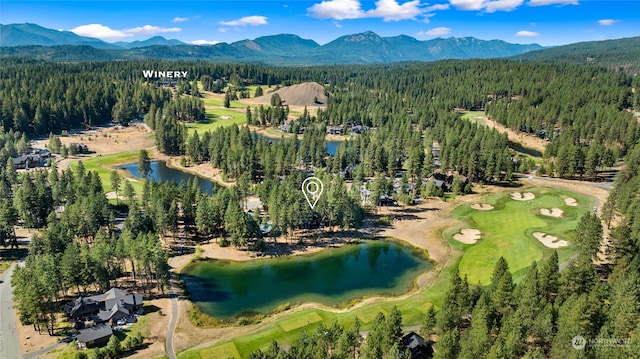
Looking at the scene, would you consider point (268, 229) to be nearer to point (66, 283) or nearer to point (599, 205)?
point (66, 283)

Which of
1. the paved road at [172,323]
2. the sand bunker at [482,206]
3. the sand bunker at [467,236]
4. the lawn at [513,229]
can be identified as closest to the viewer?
the paved road at [172,323]

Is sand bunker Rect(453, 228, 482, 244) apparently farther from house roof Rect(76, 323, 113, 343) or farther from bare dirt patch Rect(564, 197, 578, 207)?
house roof Rect(76, 323, 113, 343)

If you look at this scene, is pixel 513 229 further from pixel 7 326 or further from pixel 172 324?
pixel 7 326

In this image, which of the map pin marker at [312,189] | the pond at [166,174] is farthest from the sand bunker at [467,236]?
the pond at [166,174]

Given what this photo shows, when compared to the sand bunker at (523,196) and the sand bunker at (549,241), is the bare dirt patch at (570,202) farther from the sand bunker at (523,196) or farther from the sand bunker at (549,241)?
the sand bunker at (549,241)

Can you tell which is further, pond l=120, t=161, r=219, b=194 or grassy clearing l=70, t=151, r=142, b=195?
pond l=120, t=161, r=219, b=194

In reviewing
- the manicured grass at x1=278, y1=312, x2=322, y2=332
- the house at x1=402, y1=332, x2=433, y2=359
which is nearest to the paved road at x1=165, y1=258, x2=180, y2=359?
the manicured grass at x1=278, y1=312, x2=322, y2=332
